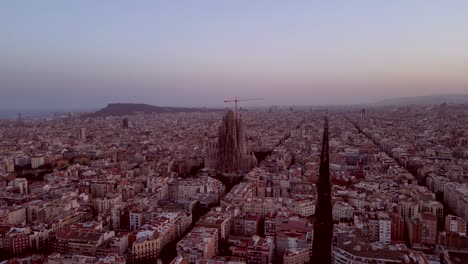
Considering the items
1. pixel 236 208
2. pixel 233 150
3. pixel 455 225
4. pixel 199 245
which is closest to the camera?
pixel 199 245

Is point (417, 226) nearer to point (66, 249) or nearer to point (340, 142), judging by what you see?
point (66, 249)

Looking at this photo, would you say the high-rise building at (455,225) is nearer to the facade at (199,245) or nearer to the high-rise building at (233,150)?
the facade at (199,245)

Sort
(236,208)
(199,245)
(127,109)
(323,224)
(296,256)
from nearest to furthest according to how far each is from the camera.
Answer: (296,256) < (199,245) < (323,224) < (236,208) < (127,109)

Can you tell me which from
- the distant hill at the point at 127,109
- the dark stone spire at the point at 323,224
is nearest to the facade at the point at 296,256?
the dark stone spire at the point at 323,224

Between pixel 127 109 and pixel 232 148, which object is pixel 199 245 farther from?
pixel 127 109

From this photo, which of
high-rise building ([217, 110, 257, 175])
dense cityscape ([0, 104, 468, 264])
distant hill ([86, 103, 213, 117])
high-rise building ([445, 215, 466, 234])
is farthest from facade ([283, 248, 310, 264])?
distant hill ([86, 103, 213, 117])

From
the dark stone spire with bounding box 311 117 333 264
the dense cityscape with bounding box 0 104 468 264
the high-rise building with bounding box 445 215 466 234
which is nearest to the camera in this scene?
the dense cityscape with bounding box 0 104 468 264

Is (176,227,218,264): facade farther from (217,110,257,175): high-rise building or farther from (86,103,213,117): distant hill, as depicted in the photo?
(86,103,213,117): distant hill

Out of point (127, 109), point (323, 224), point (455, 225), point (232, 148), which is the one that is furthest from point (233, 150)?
point (127, 109)
